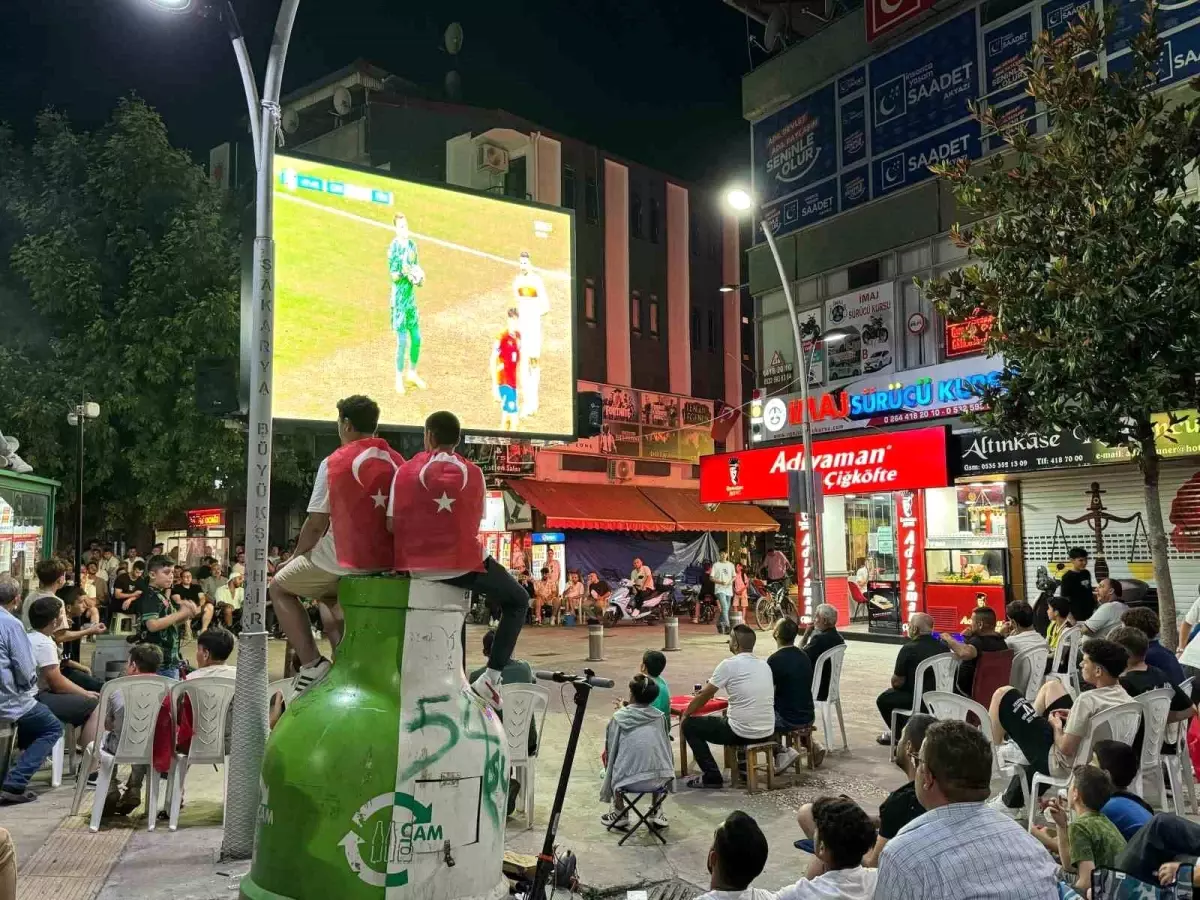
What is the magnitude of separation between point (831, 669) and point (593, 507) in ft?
64.4

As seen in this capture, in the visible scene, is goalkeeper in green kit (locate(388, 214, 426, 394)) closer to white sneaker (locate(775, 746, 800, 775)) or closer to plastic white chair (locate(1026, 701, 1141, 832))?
white sneaker (locate(775, 746, 800, 775))

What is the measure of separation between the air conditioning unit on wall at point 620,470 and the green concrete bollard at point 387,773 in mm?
28992

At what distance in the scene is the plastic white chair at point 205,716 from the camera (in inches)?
279

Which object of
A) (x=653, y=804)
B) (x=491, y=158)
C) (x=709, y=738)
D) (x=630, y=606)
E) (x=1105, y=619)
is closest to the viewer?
(x=653, y=804)

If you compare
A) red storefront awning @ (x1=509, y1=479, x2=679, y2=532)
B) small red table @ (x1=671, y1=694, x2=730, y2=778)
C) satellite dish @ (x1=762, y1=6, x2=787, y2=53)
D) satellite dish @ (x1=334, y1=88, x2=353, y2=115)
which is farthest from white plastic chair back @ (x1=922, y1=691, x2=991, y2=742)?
satellite dish @ (x1=334, y1=88, x2=353, y2=115)

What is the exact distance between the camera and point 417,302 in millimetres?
10062

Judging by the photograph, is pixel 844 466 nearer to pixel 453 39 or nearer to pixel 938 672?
pixel 938 672

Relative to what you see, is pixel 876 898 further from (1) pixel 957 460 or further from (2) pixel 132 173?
(2) pixel 132 173

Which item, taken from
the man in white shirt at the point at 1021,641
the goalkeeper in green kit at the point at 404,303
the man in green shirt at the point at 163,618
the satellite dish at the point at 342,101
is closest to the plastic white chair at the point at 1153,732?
the man in white shirt at the point at 1021,641

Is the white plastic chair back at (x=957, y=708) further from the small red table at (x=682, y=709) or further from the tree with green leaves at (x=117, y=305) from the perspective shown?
the tree with green leaves at (x=117, y=305)

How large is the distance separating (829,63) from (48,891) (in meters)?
21.8

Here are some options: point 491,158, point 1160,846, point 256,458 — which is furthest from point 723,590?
point 1160,846

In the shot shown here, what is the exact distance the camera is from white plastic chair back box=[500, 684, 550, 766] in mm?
7016

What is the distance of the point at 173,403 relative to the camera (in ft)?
A: 79.1
